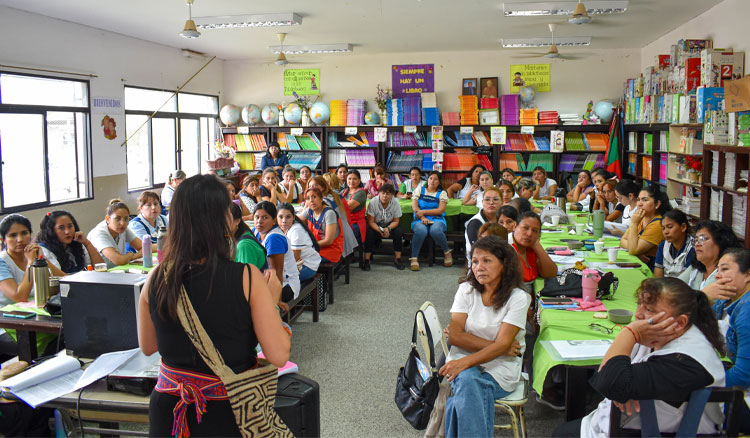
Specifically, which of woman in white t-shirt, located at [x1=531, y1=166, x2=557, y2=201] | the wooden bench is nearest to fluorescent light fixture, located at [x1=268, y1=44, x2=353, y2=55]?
woman in white t-shirt, located at [x1=531, y1=166, x2=557, y2=201]

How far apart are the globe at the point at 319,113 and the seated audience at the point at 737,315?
27.2 feet

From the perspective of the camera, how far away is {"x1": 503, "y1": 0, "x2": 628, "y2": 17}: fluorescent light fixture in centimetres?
599

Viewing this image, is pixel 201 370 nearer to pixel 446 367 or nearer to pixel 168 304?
pixel 168 304

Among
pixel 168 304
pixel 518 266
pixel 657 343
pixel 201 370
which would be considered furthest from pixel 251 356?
pixel 518 266

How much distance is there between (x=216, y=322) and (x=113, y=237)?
321 cm

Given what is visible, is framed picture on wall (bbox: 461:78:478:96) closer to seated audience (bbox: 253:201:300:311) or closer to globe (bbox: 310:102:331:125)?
globe (bbox: 310:102:331:125)

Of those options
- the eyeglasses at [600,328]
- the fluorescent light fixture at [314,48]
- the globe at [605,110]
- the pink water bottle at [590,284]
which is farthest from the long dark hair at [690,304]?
the globe at [605,110]

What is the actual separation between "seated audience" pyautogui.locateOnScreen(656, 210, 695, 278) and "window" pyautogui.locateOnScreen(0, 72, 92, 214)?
6.30 m

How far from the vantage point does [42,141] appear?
6.93 m

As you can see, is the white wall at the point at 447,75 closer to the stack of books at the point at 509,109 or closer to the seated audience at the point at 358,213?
the stack of books at the point at 509,109

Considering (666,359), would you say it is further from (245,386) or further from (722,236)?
(722,236)

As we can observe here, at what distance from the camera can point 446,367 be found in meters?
2.74

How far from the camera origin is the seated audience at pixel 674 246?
3789mm

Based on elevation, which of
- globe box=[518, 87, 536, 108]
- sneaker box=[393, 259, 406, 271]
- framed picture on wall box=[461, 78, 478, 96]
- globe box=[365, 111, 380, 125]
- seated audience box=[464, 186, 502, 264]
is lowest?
sneaker box=[393, 259, 406, 271]
